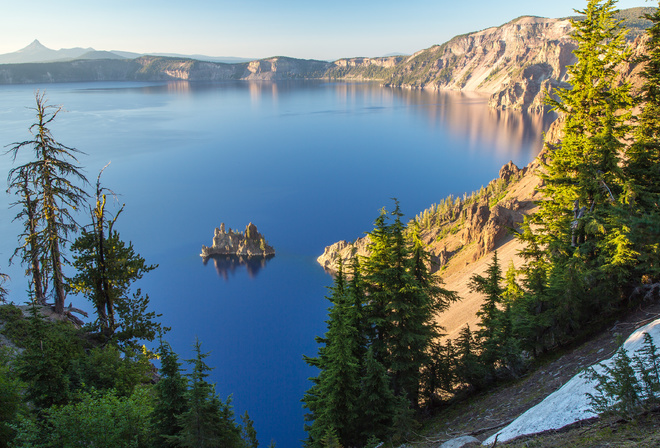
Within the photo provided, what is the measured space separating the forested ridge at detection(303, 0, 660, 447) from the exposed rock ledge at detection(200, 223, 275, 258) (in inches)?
2236

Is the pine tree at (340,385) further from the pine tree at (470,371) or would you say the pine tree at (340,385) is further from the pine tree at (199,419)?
the pine tree at (470,371)

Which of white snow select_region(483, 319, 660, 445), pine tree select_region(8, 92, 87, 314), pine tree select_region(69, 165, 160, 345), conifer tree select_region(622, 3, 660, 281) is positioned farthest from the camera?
pine tree select_region(69, 165, 160, 345)

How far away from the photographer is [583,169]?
50.7 ft

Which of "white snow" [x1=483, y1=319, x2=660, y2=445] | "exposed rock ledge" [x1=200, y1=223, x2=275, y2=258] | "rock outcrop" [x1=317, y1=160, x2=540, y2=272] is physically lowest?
"exposed rock ledge" [x1=200, y1=223, x2=275, y2=258]

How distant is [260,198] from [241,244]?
911 inches

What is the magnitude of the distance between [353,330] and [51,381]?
32.6 feet

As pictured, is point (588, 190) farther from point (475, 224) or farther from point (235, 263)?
point (235, 263)

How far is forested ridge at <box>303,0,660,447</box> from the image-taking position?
1426cm

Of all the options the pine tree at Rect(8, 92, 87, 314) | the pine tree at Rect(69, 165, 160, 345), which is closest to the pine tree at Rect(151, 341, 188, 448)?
the pine tree at Rect(69, 165, 160, 345)

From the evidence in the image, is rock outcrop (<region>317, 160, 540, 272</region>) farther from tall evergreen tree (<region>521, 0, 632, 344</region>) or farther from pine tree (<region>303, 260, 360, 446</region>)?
pine tree (<region>303, 260, 360, 446</region>)

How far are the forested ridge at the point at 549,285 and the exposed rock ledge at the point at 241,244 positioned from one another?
56.8 meters

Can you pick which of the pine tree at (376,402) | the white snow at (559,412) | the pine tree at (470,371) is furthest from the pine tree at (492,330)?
the white snow at (559,412)

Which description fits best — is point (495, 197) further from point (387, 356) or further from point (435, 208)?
point (387, 356)

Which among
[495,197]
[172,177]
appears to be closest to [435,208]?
[495,197]
